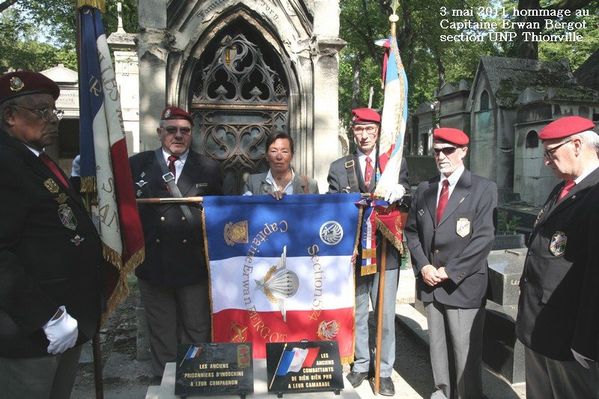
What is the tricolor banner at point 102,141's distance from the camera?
309 cm

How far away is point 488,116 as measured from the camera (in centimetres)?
1392

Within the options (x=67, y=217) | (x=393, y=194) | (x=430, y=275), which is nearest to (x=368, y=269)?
(x=430, y=275)

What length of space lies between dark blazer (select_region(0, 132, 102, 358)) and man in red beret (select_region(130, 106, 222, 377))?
1.21m

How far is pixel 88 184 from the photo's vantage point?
309 cm

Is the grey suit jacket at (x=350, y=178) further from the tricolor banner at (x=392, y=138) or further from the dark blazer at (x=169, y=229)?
the dark blazer at (x=169, y=229)

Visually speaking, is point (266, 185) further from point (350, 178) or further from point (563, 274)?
point (563, 274)

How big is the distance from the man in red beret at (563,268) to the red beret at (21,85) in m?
2.95

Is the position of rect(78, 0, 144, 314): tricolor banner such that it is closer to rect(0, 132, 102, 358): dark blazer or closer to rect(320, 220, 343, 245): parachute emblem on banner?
rect(0, 132, 102, 358): dark blazer

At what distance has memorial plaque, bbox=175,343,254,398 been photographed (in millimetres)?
2828

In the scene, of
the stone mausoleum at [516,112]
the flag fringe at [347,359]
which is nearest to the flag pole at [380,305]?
the flag fringe at [347,359]

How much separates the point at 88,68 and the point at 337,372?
253cm

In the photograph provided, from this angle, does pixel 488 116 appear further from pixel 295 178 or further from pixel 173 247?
pixel 173 247

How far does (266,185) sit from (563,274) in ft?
7.94

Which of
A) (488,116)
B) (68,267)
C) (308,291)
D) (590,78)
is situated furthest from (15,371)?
(590,78)
